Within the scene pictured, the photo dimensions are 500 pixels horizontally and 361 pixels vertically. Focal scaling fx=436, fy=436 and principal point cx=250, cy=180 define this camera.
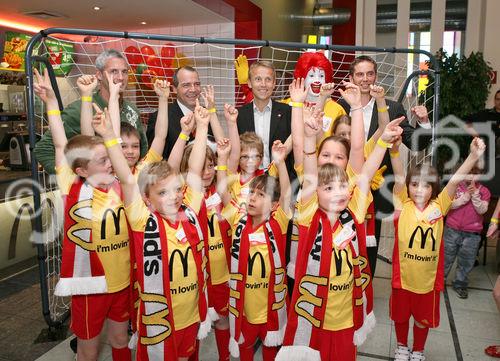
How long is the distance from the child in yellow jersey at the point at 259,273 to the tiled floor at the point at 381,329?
0.63 m

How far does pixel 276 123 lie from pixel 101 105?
974 mm

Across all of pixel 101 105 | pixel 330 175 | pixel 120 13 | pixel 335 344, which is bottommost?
pixel 335 344

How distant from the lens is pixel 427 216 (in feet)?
7.44

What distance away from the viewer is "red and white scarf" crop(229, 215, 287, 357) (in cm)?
196

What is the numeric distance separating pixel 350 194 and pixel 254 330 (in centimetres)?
75

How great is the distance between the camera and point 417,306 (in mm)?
2277

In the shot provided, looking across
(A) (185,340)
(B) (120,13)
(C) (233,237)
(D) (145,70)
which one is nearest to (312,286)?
(C) (233,237)

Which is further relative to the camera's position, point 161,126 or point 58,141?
point 161,126

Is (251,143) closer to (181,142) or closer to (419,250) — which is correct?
(181,142)

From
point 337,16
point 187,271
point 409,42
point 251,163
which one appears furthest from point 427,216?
point 337,16

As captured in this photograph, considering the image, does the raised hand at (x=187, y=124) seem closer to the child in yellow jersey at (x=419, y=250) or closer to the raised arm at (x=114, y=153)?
the raised arm at (x=114, y=153)

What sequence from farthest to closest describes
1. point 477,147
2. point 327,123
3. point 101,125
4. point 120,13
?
point 120,13
point 327,123
point 477,147
point 101,125

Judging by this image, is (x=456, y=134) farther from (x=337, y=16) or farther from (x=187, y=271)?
(x=187, y=271)

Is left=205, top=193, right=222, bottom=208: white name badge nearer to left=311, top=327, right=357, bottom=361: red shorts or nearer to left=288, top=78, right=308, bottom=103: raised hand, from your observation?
left=288, top=78, right=308, bottom=103: raised hand
